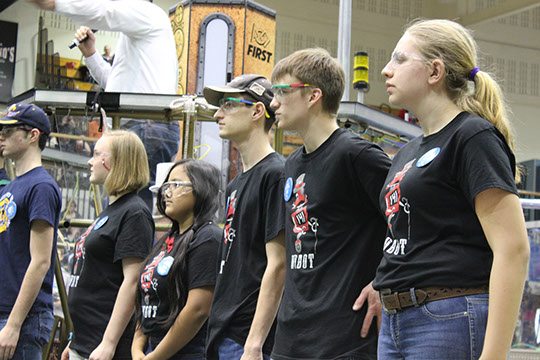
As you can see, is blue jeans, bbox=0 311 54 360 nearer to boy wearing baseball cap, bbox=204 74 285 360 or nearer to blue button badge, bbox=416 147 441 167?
boy wearing baseball cap, bbox=204 74 285 360

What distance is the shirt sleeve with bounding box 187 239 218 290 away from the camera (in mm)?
2943

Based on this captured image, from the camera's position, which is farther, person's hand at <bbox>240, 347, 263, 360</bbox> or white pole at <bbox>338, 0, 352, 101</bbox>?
white pole at <bbox>338, 0, 352, 101</bbox>

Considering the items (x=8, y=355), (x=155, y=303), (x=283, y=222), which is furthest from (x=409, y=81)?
(x=8, y=355)

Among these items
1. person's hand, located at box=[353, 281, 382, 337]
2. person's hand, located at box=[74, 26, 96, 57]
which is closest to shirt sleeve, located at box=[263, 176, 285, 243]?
person's hand, located at box=[353, 281, 382, 337]

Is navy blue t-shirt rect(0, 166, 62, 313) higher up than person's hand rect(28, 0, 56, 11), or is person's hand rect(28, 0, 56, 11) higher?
person's hand rect(28, 0, 56, 11)

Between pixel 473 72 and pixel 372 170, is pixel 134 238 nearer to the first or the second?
pixel 372 170

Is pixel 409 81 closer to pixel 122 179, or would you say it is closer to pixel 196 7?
pixel 122 179

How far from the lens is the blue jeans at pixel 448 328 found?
173cm

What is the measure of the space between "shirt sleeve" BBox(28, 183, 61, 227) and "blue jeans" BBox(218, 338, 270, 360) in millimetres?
1107

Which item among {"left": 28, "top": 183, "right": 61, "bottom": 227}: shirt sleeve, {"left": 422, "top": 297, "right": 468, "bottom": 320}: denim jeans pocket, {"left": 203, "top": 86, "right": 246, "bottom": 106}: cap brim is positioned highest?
{"left": 203, "top": 86, "right": 246, "bottom": 106}: cap brim

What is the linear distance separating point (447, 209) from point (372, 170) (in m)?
0.49

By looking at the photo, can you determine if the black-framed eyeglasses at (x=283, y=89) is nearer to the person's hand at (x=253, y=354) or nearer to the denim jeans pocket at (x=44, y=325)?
the person's hand at (x=253, y=354)

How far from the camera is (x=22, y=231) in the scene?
A: 3.31 m

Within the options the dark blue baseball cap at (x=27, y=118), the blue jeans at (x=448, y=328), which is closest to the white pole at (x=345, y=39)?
the dark blue baseball cap at (x=27, y=118)
